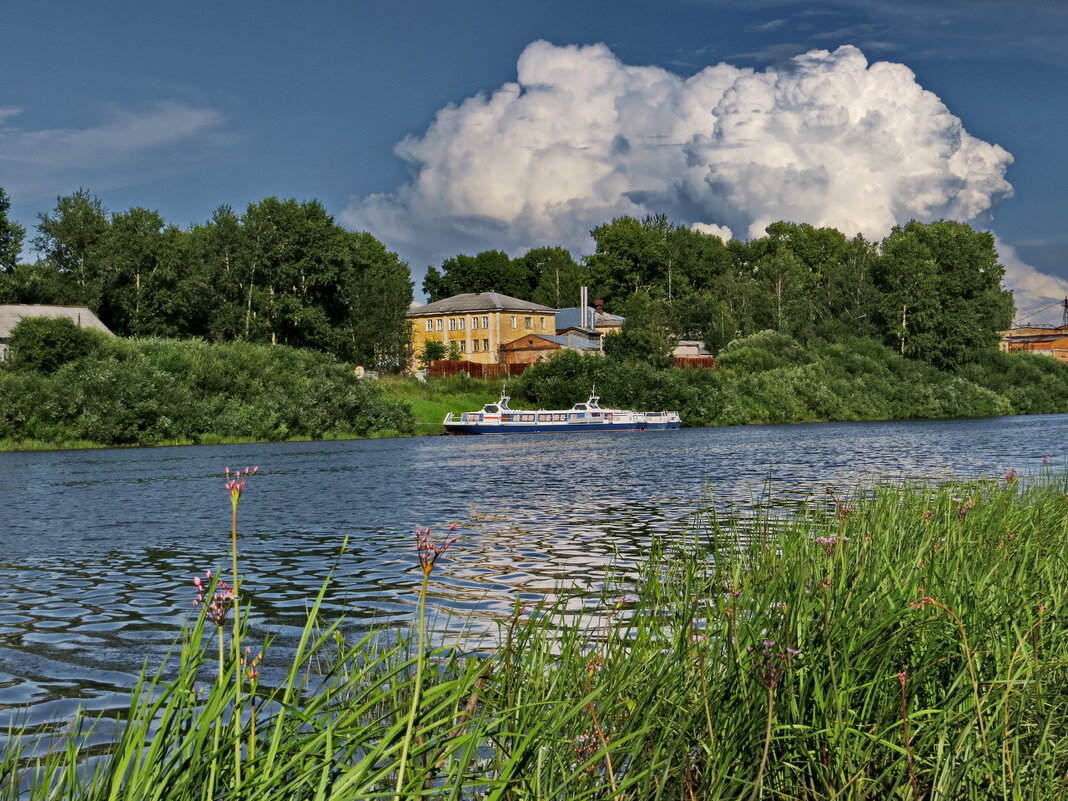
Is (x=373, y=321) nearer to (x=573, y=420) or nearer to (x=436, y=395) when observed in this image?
(x=436, y=395)

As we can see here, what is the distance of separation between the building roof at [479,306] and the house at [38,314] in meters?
50.5

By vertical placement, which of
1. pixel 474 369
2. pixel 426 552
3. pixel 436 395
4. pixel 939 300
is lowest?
pixel 426 552

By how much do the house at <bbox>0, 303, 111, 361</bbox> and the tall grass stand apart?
6934 cm

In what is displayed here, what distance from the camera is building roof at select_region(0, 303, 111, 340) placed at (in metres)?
72.3

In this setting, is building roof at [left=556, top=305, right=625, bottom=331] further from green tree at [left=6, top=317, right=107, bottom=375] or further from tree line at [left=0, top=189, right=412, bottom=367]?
green tree at [left=6, top=317, right=107, bottom=375]

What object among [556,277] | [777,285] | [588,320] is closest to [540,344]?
[588,320]

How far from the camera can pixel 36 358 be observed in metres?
58.2

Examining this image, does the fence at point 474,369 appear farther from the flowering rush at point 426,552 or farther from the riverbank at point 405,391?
the flowering rush at point 426,552

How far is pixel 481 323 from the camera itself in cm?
12612

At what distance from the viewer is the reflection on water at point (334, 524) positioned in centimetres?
1205

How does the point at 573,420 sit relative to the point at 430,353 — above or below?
below

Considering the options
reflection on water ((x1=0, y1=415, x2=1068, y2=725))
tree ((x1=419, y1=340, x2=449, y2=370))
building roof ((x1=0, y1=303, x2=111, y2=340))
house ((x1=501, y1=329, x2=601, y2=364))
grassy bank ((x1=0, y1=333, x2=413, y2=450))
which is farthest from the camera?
house ((x1=501, y1=329, x2=601, y2=364))

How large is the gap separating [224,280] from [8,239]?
2215cm

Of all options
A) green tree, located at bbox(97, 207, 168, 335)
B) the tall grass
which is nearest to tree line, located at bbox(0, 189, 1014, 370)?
green tree, located at bbox(97, 207, 168, 335)
